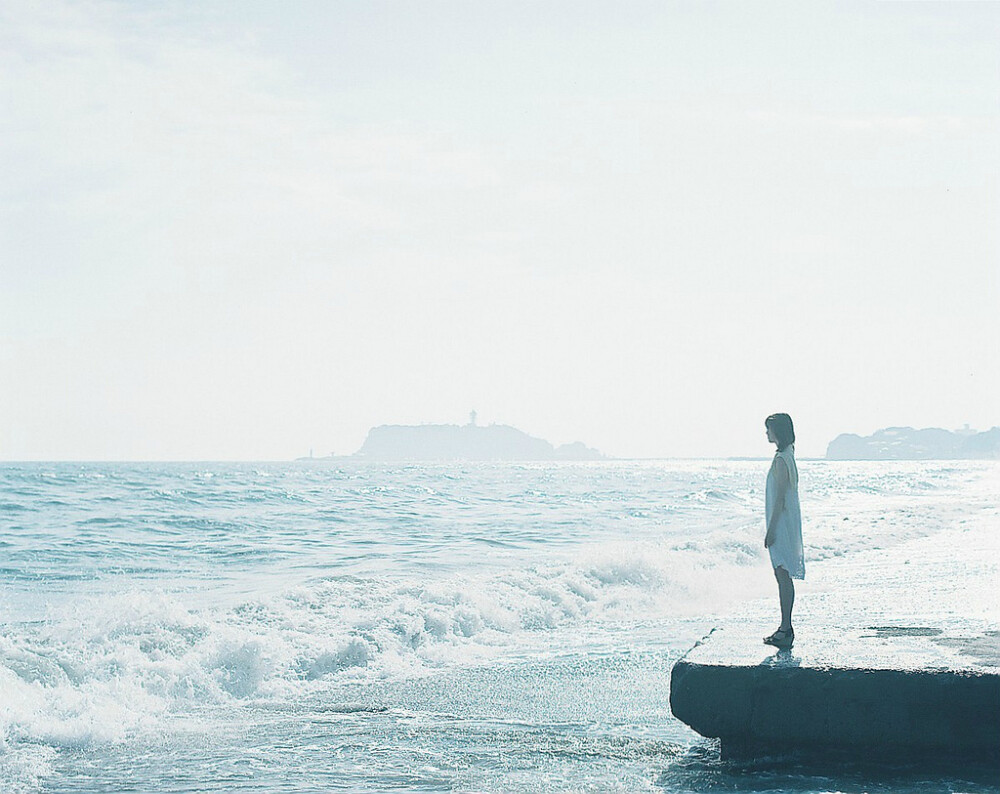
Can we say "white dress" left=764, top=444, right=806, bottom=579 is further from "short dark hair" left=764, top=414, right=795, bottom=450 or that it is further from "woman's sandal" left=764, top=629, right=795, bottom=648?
"woman's sandal" left=764, top=629, right=795, bottom=648

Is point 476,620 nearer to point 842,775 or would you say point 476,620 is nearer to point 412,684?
point 412,684

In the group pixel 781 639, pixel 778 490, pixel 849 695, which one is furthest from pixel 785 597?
pixel 849 695

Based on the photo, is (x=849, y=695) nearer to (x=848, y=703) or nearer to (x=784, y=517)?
(x=848, y=703)

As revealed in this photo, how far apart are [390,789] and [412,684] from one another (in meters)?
3.39

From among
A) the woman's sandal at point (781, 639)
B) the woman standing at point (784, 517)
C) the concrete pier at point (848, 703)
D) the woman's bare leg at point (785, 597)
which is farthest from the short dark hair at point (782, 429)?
the concrete pier at point (848, 703)

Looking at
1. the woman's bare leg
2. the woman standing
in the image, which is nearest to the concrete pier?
the woman's bare leg

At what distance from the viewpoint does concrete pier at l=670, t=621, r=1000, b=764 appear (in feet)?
19.3

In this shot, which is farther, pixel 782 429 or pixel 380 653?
pixel 380 653

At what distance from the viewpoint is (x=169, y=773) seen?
21.2 feet

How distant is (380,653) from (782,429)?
5.38 metres

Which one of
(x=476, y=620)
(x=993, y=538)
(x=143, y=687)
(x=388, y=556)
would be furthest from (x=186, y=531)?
(x=993, y=538)

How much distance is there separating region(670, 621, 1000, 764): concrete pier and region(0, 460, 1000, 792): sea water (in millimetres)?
195

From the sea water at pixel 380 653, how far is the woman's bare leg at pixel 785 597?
0.48 meters

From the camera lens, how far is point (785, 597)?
7.03m
